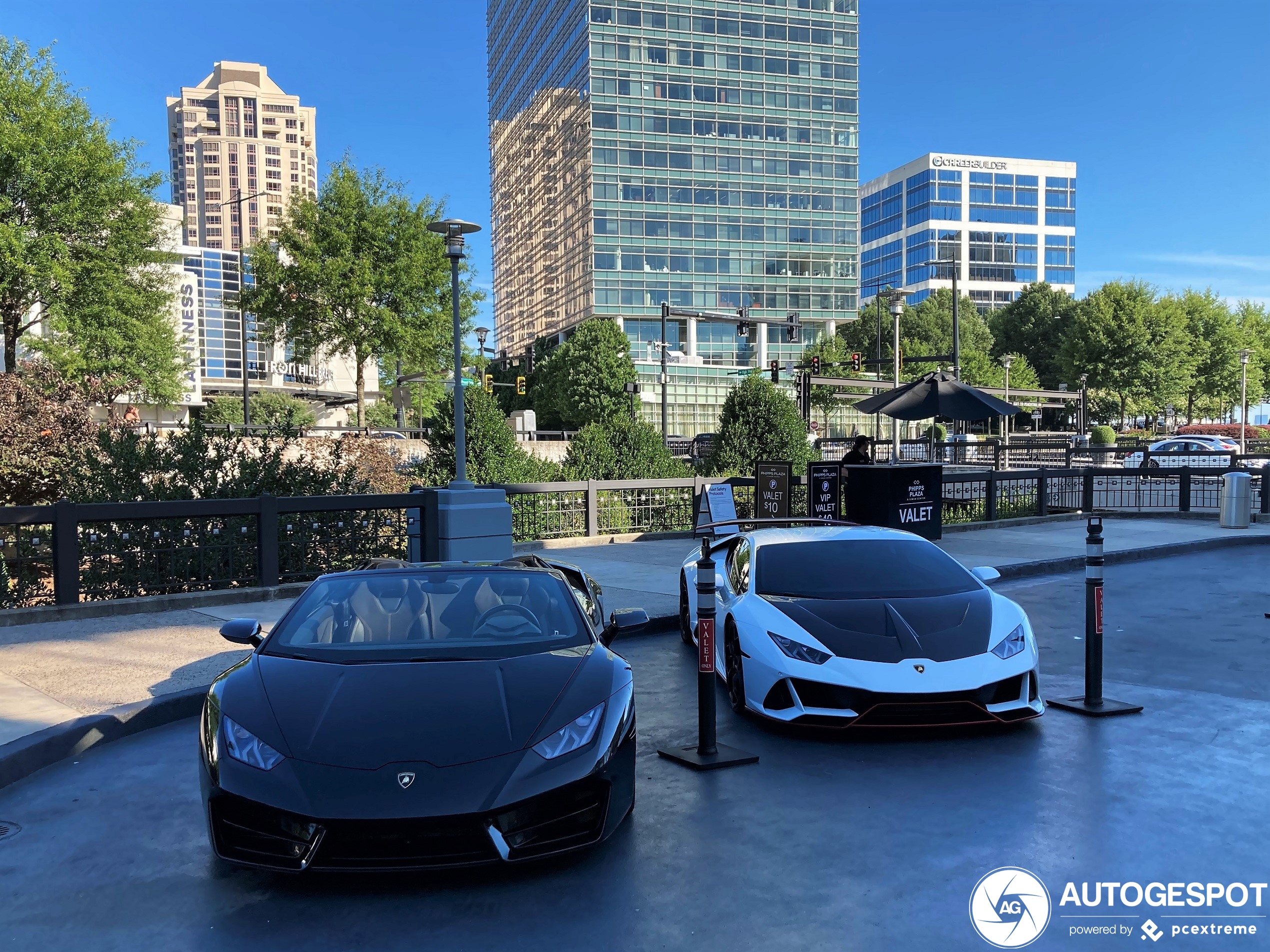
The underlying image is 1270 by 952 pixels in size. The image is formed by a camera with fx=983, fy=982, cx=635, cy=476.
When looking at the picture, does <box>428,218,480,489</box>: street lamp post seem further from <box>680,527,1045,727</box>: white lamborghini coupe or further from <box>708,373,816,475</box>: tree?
<box>708,373,816,475</box>: tree

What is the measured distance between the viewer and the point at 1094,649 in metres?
6.59

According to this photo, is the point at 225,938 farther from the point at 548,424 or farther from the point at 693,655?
the point at 548,424

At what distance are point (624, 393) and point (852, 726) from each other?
69.1m

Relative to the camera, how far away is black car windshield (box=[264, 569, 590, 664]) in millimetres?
4832

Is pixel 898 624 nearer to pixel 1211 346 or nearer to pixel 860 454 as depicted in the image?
pixel 860 454

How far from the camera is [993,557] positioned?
15.0 meters

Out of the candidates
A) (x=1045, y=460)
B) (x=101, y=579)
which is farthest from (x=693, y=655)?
(x=1045, y=460)

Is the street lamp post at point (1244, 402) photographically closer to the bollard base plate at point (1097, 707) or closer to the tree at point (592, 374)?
the bollard base plate at point (1097, 707)

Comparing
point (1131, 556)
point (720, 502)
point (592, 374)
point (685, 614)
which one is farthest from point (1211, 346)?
point (685, 614)

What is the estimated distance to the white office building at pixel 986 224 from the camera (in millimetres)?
137500

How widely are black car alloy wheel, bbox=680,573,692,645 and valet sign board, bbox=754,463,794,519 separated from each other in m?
8.46

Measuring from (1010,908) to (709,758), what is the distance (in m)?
2.10

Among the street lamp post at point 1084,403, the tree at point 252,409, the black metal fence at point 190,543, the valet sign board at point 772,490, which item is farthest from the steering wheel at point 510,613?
the street lamp post at point 1084,403

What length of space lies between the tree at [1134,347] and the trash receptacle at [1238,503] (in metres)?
55.2
